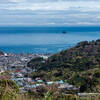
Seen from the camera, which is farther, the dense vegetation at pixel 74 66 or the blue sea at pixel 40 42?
the blue sea at pixel 40 42

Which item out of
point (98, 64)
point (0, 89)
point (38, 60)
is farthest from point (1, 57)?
point (0, 89)

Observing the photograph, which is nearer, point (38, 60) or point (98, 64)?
point (98, 64)

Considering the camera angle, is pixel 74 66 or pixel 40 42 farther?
pixel 40 42

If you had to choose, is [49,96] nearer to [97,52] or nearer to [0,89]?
[0,89]

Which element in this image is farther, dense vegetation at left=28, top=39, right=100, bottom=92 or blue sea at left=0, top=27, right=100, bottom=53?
blue sea at left=0, top=27, right=100, bottom=53

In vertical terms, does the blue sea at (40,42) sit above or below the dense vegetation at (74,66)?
above

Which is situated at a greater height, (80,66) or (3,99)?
(3,99)

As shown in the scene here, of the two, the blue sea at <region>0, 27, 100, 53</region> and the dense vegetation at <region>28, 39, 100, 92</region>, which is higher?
the blue sea at <region>0, 27, 100, 53</region>

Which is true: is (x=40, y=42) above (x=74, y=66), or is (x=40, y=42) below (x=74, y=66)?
above
